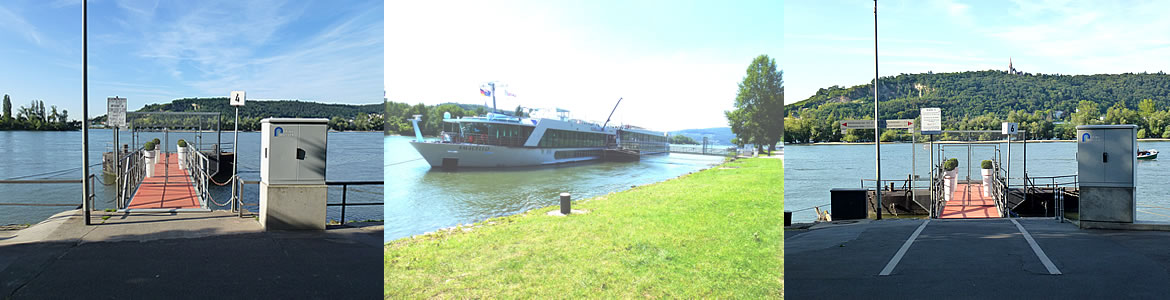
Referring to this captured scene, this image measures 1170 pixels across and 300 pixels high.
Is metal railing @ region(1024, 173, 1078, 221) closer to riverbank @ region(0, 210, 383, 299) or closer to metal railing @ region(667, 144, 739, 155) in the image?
metal railing @ region(667, 144, 739, 155)

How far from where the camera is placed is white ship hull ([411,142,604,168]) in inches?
151

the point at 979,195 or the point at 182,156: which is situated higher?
the point at 182,156

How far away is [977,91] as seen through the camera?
3662cm

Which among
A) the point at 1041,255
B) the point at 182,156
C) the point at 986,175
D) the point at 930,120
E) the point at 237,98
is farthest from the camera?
the point at 182,156

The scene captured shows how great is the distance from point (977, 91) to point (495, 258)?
136 ft

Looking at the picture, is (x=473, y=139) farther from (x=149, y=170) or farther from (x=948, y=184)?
(x=149, y=170)

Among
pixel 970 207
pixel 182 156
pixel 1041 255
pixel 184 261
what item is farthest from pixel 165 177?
pixel 970 207

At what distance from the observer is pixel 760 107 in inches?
166

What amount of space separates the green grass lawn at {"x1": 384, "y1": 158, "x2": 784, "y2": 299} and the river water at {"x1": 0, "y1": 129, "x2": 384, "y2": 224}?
6.24 m

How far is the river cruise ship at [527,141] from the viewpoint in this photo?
386 cm

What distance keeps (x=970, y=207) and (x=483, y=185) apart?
12030mm

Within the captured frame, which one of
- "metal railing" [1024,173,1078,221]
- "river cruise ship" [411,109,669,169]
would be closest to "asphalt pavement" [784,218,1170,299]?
"river cruise ship" [411,109,669,169]

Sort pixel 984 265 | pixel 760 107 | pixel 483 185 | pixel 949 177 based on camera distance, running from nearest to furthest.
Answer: pixel 483 185 → pixel 760 107 → pixel 984 265 → pixel 949 177

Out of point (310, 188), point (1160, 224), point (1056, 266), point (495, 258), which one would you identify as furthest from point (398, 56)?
point (1160, 224)
